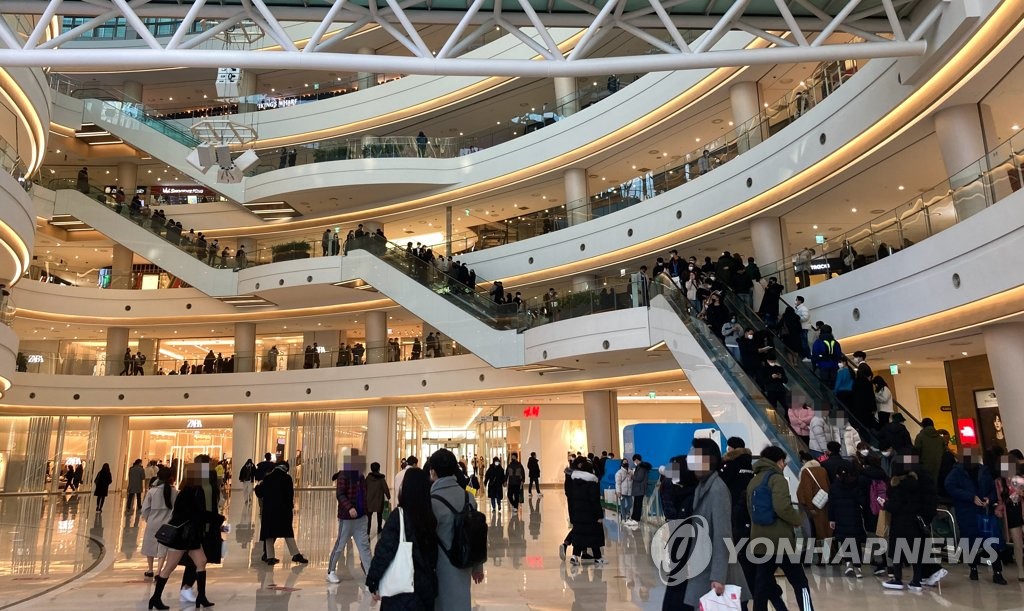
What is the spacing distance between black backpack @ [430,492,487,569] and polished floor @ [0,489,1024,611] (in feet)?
10.4

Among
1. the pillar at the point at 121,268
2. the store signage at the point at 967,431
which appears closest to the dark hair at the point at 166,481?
the store signage at the point at 967,431

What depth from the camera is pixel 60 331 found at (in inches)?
1271

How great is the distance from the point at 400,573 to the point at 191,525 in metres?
3.94

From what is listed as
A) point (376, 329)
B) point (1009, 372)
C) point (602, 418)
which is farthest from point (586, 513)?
point (376, 329)

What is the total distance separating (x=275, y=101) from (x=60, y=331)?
1376 cm

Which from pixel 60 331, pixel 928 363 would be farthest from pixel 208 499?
pixel 60 331

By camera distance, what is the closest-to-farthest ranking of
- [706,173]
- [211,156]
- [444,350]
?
[706,173] → [211,156] → [444,350]

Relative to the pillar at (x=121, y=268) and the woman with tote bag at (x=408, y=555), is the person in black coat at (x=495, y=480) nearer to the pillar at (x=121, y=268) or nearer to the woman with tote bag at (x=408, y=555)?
the woman with tote bag at (x=408, y=555)

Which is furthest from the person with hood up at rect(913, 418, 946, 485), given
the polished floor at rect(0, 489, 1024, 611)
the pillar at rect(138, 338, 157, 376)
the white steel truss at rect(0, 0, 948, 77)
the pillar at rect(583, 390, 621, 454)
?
the pillar at rect(138, 338, 157, 376)

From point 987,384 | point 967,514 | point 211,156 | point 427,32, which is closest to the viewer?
point 967,514

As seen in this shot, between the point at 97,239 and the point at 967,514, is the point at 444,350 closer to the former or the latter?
the point at 97,239

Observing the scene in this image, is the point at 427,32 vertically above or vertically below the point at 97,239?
above

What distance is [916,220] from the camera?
12883mm

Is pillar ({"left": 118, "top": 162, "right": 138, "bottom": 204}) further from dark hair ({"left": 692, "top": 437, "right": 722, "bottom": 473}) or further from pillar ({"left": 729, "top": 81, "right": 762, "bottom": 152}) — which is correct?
dark hair ({"left": 692, "top": 437, "right": 722, "bottom": 473})
